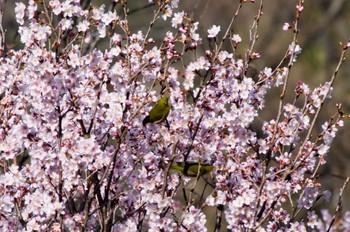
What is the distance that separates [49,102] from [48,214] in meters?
0.62

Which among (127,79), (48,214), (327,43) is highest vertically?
(327,43)

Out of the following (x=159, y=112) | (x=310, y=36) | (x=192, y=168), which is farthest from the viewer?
(x=310, y=36)

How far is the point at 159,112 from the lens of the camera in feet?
13.0

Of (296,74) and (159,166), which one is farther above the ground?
(296,74)

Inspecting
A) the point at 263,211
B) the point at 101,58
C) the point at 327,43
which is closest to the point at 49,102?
the point at 101,58

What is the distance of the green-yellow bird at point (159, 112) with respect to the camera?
3920mm

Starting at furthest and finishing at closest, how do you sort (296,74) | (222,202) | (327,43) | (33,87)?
(296,74), (327,43), (222,202), (33,87)

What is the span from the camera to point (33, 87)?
3771 millimetres

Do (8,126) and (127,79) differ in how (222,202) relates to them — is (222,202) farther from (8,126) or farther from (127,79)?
(8,126)

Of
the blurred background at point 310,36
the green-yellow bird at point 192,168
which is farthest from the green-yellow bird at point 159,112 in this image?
the blurred background at point 310,36

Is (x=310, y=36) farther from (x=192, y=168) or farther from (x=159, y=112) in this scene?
(x=159, y=112)

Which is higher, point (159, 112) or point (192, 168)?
point (159, 112)

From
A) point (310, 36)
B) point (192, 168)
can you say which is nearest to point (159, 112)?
point (192, 168)

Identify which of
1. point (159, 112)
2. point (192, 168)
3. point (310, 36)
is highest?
point (310, 36)
